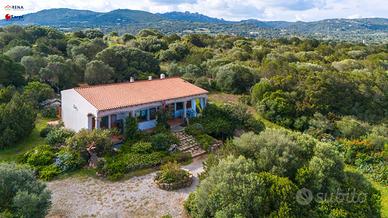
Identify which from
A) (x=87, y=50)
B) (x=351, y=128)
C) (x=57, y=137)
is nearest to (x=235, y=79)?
(x=351, y=128)

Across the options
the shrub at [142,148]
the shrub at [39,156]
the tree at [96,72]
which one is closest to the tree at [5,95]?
the shrub at [39,156]

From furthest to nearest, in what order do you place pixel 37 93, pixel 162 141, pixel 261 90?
pixel 261 90, pixel 37 93, pixel 162 141

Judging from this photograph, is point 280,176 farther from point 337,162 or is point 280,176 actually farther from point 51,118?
point 51,118

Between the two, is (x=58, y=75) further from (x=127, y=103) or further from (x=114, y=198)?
(x=114, y=198)

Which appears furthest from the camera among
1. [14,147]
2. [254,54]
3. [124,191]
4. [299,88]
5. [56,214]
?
[254,54]

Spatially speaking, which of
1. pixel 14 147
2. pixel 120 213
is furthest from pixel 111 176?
pixel 14 147

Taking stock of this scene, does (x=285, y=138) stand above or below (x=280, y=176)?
above
